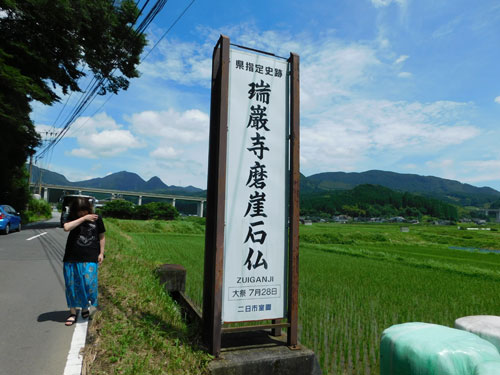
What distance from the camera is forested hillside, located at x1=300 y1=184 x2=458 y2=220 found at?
116750mm

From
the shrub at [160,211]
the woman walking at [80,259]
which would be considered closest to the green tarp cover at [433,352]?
the woman walking at [80,259]

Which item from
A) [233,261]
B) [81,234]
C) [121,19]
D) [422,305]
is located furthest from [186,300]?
[121,19]

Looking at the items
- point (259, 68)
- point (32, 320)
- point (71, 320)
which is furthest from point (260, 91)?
point (32, 320)

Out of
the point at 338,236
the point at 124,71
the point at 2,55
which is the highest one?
the point at 124,71

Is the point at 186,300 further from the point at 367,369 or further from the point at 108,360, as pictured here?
the point at 367,369

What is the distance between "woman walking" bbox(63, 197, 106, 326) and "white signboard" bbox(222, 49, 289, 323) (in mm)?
1841

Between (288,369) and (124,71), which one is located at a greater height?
(124,71)

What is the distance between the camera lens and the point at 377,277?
32.8ft

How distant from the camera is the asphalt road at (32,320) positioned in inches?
113

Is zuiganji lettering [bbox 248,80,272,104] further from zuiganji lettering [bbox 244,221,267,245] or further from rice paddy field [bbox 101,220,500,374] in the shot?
rice paddy field [bbox 101,220,500,374]

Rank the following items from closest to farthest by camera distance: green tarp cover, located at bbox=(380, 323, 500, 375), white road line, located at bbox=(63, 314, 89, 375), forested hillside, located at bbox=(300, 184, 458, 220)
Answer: green tarp cover, located at bbox=(380, 323, 500, 375), white road line, located at bbox=(63, 314, 89, 375), forested hillside, located at bbox=(300, 184, 458, 220)

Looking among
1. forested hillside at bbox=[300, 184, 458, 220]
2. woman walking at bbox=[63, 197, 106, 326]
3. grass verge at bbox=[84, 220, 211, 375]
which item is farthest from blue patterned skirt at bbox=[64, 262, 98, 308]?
forested hillside at bbox=[300, 184, 458, 220]

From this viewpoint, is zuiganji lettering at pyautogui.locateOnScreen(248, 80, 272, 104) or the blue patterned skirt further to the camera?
the blue patterned skirt

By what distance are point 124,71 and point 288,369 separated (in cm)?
1897
